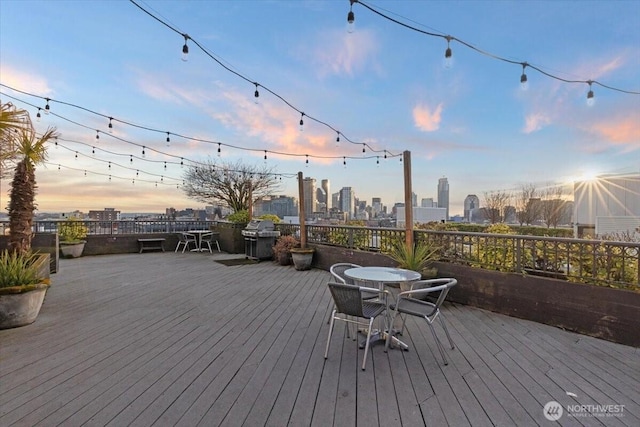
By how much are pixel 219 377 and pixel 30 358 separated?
162cm

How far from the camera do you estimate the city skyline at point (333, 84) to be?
4.88 m

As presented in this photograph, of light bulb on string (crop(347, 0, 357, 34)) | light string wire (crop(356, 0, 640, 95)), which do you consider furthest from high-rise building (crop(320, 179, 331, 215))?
light bulb on string (crop(347, 0, 357, 34))

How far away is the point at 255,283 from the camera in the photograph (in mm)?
5379

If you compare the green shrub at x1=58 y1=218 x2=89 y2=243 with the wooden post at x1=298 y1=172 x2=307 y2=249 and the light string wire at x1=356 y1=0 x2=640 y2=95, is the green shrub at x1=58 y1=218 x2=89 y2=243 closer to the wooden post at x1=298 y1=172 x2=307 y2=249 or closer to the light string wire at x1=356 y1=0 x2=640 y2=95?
the wooden post at x1=298 y1=172 x2=307 y2=249

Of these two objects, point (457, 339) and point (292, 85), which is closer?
point (457, 339)

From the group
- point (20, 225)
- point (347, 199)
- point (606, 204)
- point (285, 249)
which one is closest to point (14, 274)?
point (20, 225)

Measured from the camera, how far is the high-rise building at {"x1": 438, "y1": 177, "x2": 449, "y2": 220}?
10.6 metres

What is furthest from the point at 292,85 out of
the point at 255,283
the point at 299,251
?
the point at 255,283

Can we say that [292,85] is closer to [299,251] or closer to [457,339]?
[299,251]

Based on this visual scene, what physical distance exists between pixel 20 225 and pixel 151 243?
19.2 feet

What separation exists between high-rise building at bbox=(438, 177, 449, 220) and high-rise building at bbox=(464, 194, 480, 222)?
1486 mm

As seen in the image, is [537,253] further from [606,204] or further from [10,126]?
[606,204]

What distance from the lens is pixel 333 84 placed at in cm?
732

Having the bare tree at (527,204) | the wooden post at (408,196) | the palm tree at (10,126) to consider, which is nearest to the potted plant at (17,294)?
the palm tree at (10,126)
